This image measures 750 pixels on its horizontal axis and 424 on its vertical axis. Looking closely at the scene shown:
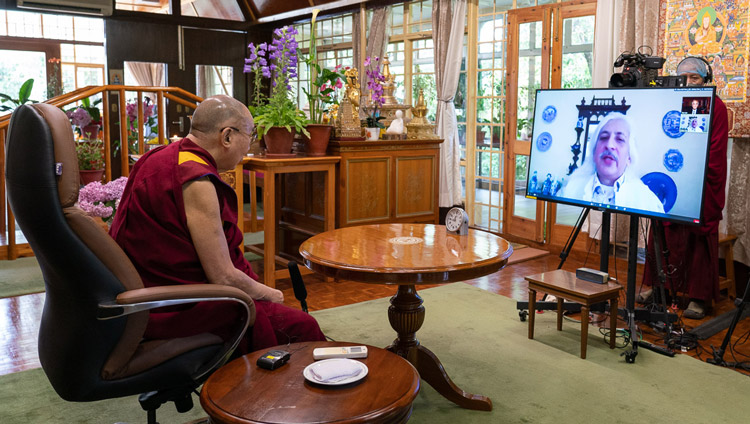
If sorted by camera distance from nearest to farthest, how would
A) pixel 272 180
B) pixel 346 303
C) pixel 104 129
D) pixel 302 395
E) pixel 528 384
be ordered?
pixel 302 395
pixel 528 384
pixel 346 303
pixel 272 180
pixel 104 129

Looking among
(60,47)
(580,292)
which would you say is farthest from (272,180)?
(60,47)

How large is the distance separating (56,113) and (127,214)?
392mm

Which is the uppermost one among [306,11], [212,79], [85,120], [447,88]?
[306,11]

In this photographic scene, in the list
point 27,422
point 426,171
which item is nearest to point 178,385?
point 27,422

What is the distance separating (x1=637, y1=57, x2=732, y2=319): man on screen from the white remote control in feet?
8.65

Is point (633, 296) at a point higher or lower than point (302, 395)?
lower

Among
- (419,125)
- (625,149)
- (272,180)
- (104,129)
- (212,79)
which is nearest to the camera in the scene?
(625,149)

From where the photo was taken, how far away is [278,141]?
4324 mm

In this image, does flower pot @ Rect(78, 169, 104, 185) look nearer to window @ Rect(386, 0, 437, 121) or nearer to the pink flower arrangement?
the pink flower arrangement

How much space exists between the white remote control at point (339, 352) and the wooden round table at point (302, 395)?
2 cm

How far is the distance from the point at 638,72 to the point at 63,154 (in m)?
2.99

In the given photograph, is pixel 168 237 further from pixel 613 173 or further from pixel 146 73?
pixel 146 73

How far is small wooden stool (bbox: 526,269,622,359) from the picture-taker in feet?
10.1

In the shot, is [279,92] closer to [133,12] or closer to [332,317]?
[332,317]
